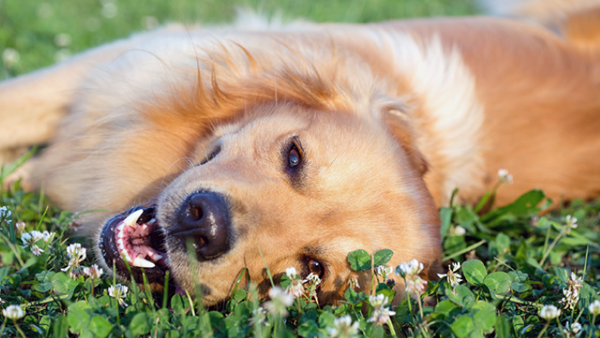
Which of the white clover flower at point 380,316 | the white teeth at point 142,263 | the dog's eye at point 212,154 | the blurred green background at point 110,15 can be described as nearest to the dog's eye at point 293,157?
the dog's eye at point 212,154

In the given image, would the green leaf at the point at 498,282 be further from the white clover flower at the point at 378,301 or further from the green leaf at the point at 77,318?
the green leaf at the point at 77,318

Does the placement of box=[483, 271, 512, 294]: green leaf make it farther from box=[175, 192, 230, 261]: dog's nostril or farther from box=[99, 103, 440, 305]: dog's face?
box=[175, 192, 230, 261]: dog's nostril

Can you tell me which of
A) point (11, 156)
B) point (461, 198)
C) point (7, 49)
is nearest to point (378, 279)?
point (461, 198)

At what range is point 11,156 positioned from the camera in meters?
3.02

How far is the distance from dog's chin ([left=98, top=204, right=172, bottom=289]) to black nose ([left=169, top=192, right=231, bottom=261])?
0.19m

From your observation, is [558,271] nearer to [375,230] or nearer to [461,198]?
[375,230]

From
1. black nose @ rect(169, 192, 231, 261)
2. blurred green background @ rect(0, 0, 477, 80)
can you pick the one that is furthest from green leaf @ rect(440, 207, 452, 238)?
blurred green background @ rect(0, 0, 477, 80)

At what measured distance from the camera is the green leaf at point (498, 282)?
1.93m

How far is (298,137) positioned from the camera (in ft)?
7.33

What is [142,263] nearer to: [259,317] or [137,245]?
[137,245]

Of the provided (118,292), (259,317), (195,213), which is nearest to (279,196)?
(195,213)

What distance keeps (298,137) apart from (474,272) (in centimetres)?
91

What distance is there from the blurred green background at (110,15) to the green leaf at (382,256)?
280cm

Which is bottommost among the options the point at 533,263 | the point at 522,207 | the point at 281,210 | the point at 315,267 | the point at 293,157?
the point at 522,207
